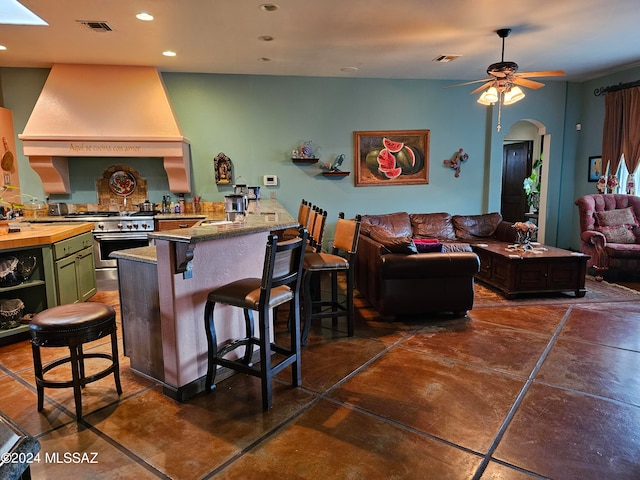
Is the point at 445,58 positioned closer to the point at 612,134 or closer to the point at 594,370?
the point at 612,134

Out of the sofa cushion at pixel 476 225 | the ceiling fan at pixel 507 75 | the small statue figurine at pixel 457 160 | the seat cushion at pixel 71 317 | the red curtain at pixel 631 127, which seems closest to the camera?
the seat cushion at pixel 71 317

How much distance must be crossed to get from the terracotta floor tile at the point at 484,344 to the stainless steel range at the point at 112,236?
11.8ft

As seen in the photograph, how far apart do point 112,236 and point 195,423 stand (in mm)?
3536

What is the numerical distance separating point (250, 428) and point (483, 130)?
6.01m

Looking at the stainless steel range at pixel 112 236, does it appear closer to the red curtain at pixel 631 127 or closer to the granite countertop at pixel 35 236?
the granite countertop at pixel 35 236

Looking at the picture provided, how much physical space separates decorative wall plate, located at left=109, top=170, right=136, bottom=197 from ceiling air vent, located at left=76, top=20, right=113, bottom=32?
7.00 feet

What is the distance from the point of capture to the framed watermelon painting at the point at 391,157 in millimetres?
6230

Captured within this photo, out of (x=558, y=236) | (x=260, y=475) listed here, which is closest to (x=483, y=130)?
(x=558, y=236)

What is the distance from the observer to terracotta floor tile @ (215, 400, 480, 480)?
1.82 metres

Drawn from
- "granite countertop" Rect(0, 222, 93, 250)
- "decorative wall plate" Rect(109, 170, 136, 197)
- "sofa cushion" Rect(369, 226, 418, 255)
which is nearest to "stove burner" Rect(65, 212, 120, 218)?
"decorative wall plate" Rect(109, 170, 136, 197)

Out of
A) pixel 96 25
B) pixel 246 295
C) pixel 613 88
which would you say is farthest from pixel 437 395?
pixel 613 88

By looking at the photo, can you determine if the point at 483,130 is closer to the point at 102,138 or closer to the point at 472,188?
the point at 472,188

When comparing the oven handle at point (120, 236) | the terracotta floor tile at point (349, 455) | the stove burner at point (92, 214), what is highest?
the stove burner at point (92, 214)

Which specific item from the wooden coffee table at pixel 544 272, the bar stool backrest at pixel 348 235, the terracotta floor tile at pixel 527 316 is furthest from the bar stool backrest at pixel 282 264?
the wooden coffee table at pixel 544 272
